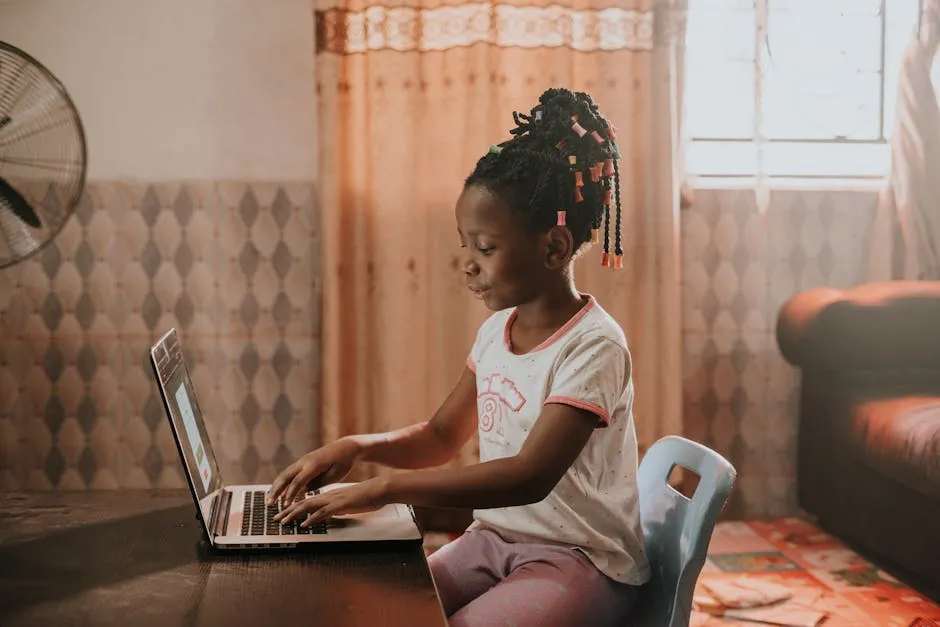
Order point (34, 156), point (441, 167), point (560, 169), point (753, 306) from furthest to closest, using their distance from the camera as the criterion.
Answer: point (753, 306) → point (441, 167) → point (34, 156) → point (560, 169)

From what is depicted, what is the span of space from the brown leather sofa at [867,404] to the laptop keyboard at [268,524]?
74.1 inches

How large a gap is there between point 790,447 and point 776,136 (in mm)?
1078

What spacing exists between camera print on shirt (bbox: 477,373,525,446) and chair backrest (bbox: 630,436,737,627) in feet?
0.74

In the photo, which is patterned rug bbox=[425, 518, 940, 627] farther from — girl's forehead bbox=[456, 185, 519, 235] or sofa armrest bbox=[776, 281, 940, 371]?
girl's forehead bbox=[456, 185, 519, 235]

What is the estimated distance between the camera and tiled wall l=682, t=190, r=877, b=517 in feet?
11.0

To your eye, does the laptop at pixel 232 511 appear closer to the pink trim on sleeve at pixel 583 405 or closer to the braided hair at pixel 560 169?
the pink trim on sleeve at pixel 583 405

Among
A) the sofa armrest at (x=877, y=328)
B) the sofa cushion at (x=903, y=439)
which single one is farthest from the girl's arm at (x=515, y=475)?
the sofa armrest at (x=877, y=328)

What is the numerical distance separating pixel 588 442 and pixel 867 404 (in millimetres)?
1800

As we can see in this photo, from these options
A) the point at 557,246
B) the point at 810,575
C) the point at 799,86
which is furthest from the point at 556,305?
the point at 799,86

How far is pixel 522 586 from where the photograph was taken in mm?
1224

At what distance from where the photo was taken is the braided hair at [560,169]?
139 cm

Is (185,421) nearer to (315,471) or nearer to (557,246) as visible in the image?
(315,471)

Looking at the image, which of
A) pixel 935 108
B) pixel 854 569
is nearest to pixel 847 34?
pixel 935 108

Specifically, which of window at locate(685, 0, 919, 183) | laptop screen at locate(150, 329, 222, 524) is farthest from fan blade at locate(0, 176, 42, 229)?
Result: window at locate(685, 0, 919, 183)
